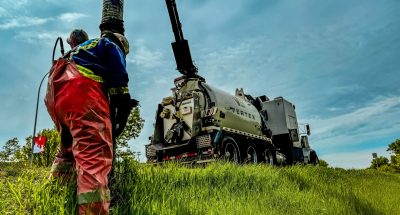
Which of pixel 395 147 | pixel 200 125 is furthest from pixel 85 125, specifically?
pixel 395 147

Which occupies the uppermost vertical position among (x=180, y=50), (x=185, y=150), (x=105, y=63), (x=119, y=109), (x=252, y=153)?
(x=180, y=50)

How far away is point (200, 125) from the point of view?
11.7m

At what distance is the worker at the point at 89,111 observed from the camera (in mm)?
2625

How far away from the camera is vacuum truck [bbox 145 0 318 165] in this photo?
36.9 ft

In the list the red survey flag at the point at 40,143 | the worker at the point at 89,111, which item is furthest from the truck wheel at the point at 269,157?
the worker at the point at 89,111

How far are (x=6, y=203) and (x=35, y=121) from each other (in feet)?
62.0

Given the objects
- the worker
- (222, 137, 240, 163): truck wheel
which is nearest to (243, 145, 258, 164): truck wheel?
(222, 137, 240, 163): truck wheel

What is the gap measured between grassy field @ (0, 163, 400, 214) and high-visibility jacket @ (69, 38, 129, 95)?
1093mm

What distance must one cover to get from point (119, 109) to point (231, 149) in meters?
8.92

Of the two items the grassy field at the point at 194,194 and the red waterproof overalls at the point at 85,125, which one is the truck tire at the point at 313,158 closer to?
the grassy field at the point at 194,194

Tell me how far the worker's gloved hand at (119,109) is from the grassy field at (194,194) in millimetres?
743

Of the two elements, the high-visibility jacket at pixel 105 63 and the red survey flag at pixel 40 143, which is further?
the red survey flag at pixel 40 143

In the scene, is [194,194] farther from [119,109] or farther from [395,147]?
[395,147]

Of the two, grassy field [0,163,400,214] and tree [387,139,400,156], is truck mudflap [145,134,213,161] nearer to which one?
grassy field [0,163,400,214]
